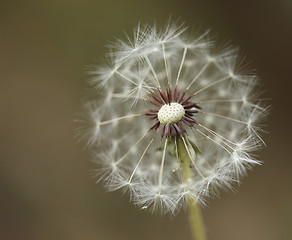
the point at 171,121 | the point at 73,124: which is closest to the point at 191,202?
the point at 171,121

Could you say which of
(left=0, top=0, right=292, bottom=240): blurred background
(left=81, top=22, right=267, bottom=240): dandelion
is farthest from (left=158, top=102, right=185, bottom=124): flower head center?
(left=0, top=0, right=292, bottom=240): blurred background

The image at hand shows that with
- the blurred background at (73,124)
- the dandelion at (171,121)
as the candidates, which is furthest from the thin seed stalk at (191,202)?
the blurred background at (73,124)

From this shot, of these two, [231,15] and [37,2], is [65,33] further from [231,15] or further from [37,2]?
[231,15]

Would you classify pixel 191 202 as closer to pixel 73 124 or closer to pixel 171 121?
pixel 171 121

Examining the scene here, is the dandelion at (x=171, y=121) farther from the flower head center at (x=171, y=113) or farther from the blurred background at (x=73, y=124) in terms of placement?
the blurred background at (x=73, y=124)

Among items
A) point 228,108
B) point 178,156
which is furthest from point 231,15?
point 178,156

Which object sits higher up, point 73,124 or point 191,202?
point 73,124

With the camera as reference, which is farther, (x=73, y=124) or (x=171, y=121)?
(x=73, y=124)
